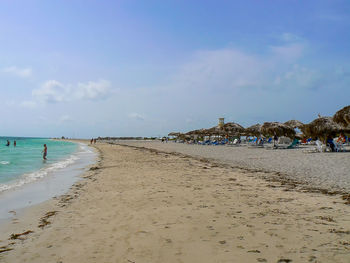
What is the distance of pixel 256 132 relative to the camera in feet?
117

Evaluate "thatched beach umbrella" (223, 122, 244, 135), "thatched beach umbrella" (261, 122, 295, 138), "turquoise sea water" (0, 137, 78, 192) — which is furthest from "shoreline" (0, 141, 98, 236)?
"thatched beach umbrella" (223, 122, 244, 135)

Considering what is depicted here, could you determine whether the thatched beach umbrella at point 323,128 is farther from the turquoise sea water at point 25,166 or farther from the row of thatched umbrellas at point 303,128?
the turquoise sea water at point 25,166

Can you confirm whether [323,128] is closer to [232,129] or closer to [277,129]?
[277,129]

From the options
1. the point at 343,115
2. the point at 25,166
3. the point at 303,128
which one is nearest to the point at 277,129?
the point at 303,128

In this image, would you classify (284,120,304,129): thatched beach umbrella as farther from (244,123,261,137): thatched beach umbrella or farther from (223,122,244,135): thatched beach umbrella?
(223,122,244,135): thatched beach umbrella

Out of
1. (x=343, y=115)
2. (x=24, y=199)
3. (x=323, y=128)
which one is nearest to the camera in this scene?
Result: (x=24, y=199)

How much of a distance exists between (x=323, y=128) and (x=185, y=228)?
59.3ft

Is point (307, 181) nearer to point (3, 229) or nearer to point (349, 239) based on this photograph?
point (349, 239)

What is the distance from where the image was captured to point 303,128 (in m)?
20.2

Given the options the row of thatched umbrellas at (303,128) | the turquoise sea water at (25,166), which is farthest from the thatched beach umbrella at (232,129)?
the turquoise sea water at (25,166)

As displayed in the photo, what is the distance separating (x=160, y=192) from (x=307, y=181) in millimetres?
4873

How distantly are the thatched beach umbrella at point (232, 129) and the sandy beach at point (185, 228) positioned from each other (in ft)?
102

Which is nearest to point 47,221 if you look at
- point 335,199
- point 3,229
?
point 3,229

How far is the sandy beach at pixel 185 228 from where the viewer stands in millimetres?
3264
